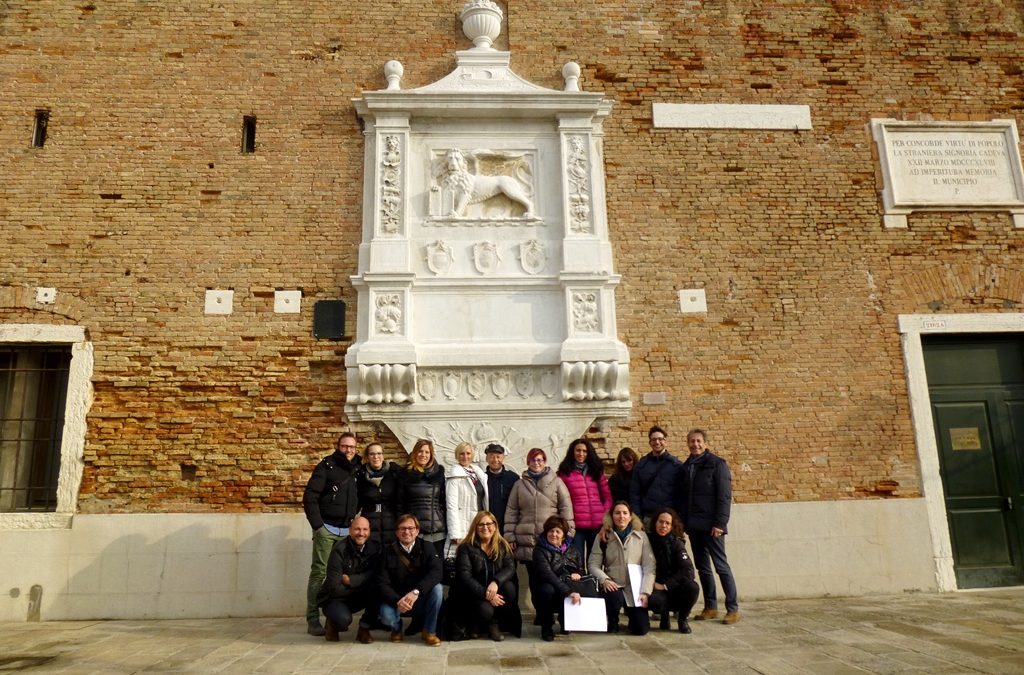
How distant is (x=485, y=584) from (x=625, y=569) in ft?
3.49

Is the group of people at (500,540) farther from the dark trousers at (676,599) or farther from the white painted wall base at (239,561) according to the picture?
the white painted wall base at (239,561)

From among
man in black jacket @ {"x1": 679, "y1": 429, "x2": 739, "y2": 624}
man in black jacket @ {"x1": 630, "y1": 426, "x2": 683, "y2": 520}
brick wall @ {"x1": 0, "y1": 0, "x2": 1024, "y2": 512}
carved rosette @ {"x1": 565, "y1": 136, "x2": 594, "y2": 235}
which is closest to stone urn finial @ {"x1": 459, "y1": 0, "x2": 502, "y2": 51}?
brick wall @ {"x1": 0, "y1": 0, "x2": 1024, "y2": 512}

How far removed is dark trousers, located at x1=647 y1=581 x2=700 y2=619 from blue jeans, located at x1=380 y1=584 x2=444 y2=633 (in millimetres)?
1599

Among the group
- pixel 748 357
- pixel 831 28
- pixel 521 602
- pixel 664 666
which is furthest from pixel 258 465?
pixel 831 28

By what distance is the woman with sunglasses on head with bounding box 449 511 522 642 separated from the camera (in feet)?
17.6

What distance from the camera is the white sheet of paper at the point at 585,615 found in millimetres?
5316

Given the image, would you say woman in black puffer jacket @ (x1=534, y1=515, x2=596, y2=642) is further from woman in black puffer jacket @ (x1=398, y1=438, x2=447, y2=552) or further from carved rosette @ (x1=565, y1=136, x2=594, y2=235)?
carved rosette @ (x1=565, y1=136, x2=594, y2=235)

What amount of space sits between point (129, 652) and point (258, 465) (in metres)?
2.19

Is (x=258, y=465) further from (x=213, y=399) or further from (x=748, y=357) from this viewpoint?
(x=748, y=357)

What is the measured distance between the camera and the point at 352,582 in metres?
5.37

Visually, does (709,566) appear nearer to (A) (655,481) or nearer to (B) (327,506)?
(A) (655,481)

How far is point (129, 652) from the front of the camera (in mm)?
5230

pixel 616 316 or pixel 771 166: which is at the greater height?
pixel 771 166

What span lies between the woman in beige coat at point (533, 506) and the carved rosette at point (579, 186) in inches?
112
